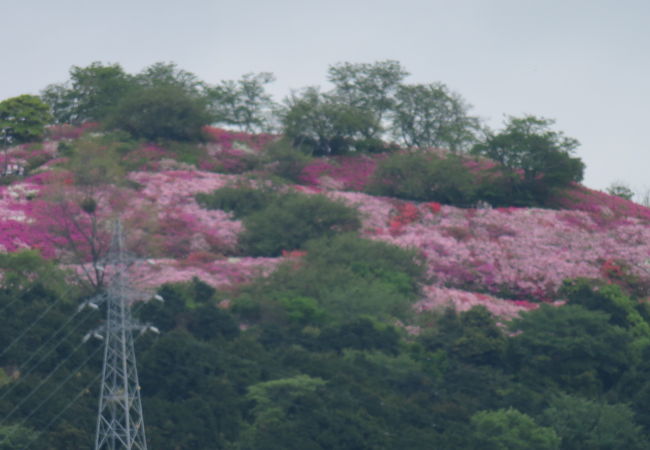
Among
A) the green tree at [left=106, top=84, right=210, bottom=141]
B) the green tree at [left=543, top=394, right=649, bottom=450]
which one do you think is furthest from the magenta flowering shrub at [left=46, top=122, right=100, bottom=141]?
the green tree at [left=543, top=394, right=649, bottom=450]

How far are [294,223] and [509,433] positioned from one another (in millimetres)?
21772

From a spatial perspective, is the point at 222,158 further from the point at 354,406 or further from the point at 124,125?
the point at 354,406

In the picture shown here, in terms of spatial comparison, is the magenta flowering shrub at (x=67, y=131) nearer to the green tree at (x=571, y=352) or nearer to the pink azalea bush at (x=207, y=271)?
the pink azalea bush at (x=207, y=271)

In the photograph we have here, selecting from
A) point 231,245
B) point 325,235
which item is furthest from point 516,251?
point 231,245

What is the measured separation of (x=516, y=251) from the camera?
55.8 m

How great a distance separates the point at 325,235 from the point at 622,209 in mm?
20532

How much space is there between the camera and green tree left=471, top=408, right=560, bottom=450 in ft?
113

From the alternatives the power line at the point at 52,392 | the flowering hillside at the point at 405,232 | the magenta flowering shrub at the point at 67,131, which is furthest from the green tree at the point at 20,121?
the power line at the point at 52,392

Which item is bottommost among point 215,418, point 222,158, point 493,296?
point 215,418

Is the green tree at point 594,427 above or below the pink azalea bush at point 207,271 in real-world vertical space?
below

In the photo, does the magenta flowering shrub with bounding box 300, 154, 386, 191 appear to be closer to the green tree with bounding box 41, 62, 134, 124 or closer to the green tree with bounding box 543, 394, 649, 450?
the green tree with bounding box 41, 62, 134, 124

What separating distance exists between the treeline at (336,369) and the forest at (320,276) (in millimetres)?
89

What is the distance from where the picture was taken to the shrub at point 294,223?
53906 mm

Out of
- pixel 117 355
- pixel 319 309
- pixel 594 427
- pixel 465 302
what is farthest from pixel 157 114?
pixel 117 355
